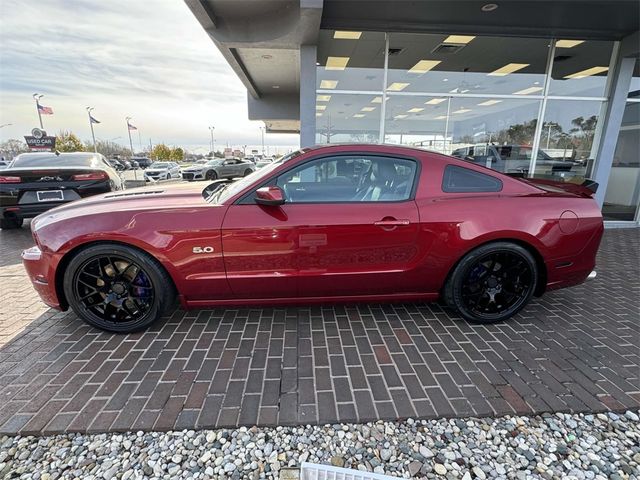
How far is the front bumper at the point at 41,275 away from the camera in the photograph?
2.51 meters

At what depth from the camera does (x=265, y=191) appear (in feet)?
7.86

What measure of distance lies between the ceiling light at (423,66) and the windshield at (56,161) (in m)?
6.58

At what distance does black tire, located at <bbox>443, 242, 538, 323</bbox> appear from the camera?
9.06 ft

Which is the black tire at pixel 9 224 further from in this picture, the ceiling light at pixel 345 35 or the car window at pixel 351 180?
the ceiling light at pixel 345 35

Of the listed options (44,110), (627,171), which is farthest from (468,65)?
(44,110)

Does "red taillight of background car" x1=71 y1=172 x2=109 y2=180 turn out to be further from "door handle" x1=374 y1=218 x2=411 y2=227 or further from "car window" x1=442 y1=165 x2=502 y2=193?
"car window" x1=442 y1=165 x2=502 y2=193

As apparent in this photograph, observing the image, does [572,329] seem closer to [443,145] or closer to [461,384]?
[461,384]

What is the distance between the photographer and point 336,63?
264 inches

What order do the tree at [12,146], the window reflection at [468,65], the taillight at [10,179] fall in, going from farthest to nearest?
the tree at [12,146] < the window reflection at [468,65] < the taillight at [10,179]

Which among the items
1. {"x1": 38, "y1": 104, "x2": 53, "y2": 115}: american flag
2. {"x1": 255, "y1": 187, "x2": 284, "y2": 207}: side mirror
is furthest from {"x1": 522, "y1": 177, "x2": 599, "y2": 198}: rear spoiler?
{"x1": 38, "y1": 104, "x2": 53, "y2": 115}: american flag

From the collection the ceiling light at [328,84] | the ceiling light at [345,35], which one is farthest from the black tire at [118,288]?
the ceiling light at [345,35]

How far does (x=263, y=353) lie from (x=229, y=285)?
59cm

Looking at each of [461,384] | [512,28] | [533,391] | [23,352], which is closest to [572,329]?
[533,391]

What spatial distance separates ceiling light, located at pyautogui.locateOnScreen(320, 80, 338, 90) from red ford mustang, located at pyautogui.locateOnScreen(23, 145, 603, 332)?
4.42 m
